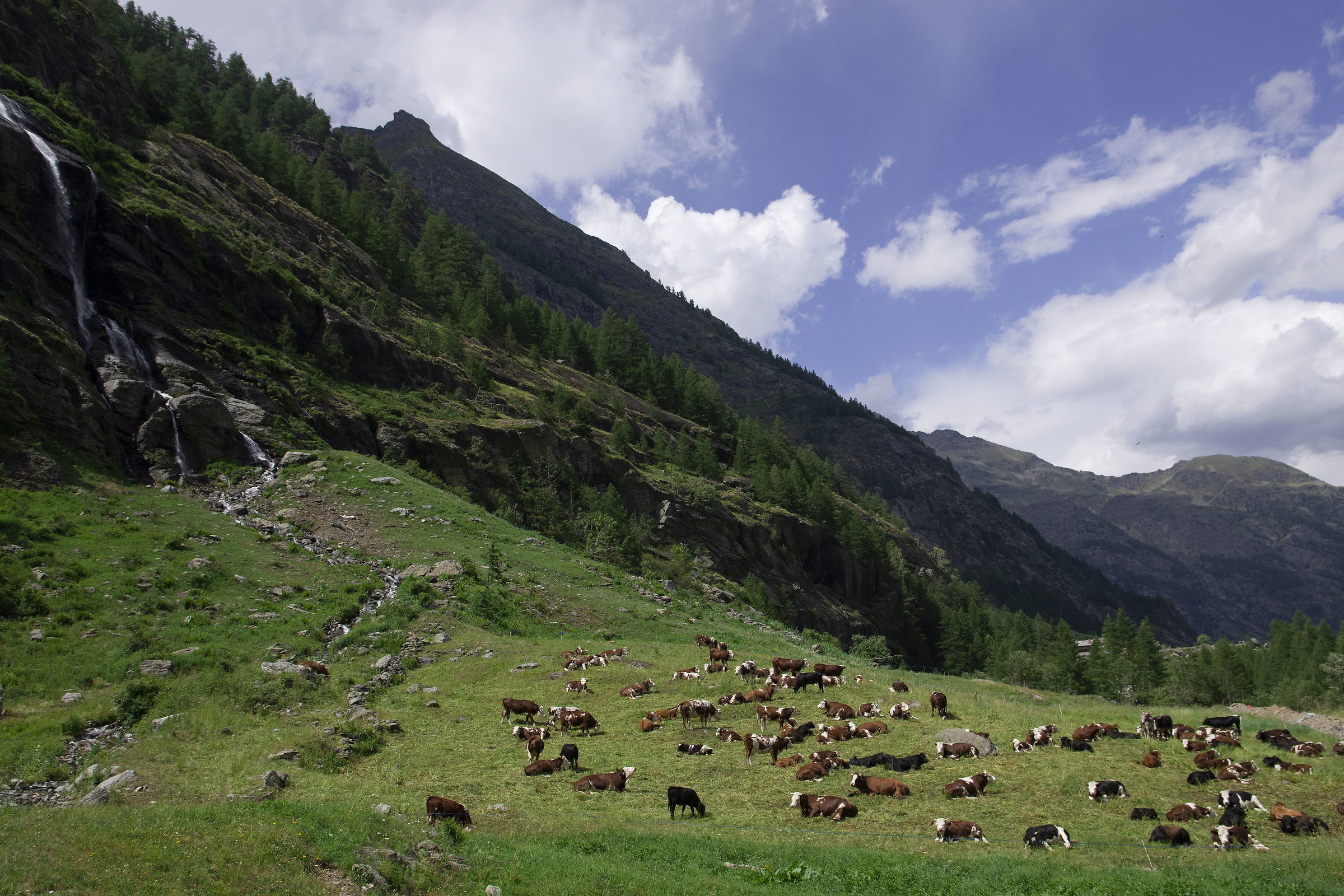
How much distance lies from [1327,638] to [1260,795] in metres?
109

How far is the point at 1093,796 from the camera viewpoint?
603 inches

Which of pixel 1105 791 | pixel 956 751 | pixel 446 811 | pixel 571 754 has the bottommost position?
pixel 446 811

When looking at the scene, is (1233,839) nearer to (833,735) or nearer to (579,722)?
(833,735)

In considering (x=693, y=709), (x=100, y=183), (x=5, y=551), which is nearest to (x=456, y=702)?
(x=693, y=709)

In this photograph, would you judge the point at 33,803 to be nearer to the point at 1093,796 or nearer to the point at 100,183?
the point at 1093,796

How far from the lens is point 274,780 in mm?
15305

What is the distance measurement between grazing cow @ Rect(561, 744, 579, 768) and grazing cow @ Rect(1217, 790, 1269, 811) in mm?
15816

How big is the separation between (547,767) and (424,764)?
11.6 ft

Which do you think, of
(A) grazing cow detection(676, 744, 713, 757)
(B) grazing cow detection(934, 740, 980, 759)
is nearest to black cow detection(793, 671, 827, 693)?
(A) grazing cow detection(676, 744, 713, 757)

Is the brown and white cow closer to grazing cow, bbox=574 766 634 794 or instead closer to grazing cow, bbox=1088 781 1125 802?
grazing cow, bbox=574 766 634 794

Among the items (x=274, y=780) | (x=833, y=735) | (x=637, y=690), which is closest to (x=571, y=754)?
(x=637, y=690)

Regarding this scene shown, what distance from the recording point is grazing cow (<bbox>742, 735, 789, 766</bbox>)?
18.9 m

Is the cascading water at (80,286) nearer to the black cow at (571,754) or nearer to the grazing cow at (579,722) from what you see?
the grazing cow at (579,722)

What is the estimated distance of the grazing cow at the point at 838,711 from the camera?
2158cm
